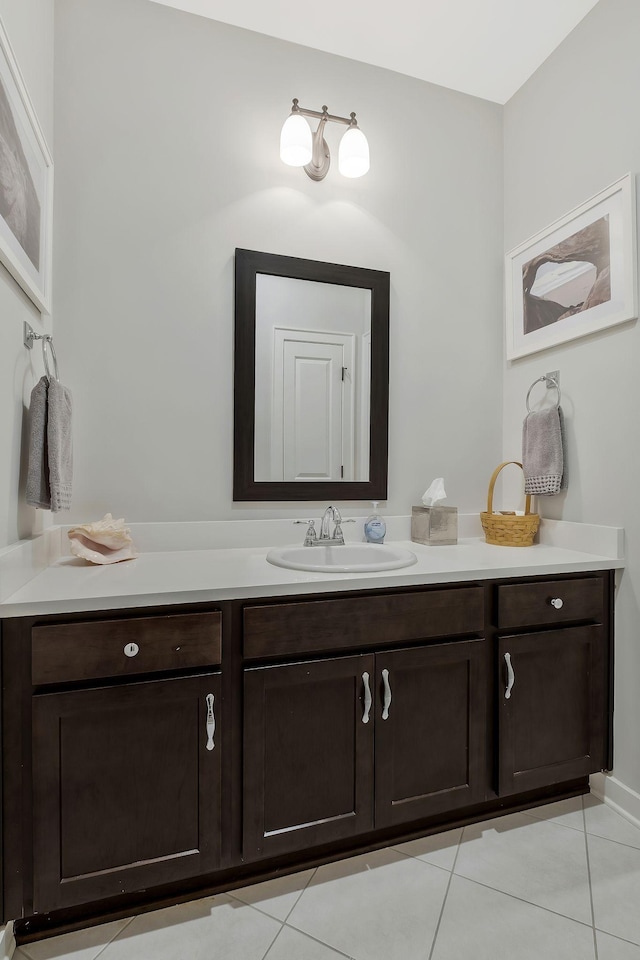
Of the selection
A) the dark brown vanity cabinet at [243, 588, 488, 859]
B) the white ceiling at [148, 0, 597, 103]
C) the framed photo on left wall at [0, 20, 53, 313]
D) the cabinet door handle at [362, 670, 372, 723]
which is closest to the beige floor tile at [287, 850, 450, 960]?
the dark brown vanity cabinet at [243, 588, 488, 859]

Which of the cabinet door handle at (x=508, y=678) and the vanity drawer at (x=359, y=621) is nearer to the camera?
the vanity drawer at (x=359, y=621)

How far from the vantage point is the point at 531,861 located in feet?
4.74

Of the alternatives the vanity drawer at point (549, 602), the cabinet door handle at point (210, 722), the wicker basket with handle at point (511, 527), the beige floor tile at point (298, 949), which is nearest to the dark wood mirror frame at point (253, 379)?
the wicker basket with handle at point (511, 527)

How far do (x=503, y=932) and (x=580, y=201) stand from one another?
221cm

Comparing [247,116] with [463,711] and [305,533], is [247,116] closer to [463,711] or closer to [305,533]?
[305,533]

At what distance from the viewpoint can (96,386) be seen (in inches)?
68.6

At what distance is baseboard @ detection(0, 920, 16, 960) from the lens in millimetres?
1109

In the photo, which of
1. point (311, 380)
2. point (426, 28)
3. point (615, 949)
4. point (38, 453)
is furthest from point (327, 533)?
point (426, 28)

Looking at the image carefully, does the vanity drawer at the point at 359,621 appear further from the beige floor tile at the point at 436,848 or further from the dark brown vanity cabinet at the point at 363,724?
the beige floor tile at the point at 436,848

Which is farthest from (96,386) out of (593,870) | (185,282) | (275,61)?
(593,870)

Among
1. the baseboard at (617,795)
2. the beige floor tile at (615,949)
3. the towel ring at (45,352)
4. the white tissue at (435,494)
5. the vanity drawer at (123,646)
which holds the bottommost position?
the beige floor tile at (615,949)

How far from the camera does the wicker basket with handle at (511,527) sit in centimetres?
196

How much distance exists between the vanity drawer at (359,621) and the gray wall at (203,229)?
63 centimetres

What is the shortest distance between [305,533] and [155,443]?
0.62m
